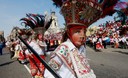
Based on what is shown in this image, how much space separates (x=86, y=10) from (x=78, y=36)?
1.34 ft

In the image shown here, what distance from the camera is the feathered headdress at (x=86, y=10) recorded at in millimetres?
4301

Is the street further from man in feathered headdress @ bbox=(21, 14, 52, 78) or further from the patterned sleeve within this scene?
the patterned sleeve

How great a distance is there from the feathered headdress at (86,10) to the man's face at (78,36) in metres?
0.12

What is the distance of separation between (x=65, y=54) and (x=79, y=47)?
268mm

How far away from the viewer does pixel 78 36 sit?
13.8 feet

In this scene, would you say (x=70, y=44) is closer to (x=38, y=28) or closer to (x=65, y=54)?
(x=65, y=54)

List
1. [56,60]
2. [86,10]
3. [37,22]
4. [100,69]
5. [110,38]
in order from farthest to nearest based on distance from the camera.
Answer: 1. [110,38]
2. [100,69]
3. [37,22]
4. [86,10]
5. [56,60]

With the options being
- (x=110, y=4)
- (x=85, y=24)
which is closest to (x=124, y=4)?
(x=110, y=4)

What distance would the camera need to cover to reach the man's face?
420 centimetres

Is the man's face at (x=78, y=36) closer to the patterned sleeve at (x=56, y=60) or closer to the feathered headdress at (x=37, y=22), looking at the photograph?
the patterned sleeve at (x=56, y=60)

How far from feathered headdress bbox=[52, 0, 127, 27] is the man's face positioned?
4.9 inches

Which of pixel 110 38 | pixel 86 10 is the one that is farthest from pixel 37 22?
pixel 110 38

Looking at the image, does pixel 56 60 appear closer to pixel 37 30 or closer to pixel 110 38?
pixel 37 30

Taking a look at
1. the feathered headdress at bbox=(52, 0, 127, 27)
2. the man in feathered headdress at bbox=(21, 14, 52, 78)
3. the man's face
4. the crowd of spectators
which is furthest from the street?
the crowd of spectators
